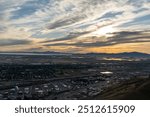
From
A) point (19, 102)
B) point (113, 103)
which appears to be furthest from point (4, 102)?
point (113, 103)

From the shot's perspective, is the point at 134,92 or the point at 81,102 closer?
the point at 81,102

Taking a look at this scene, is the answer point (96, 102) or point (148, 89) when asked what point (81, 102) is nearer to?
point (96, 102)

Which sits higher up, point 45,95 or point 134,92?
point 134,92

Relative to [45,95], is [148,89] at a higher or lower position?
higher

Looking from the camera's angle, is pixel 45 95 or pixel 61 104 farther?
pixel 45 95

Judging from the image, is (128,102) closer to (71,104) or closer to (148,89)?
(71,104)

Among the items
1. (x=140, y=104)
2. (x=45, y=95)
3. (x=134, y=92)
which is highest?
(x=140, y=104)

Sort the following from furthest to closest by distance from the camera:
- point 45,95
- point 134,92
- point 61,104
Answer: point 45,95, point 134,92, point 61,104

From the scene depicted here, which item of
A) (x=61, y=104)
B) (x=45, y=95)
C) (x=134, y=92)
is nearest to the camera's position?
(x=61, y=104)

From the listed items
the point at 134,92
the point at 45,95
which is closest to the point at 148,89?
the point at 134,92
